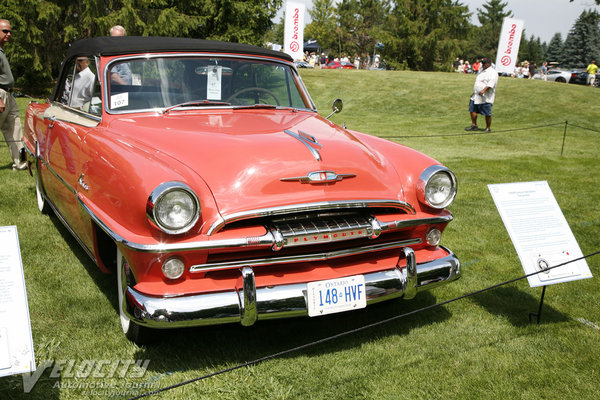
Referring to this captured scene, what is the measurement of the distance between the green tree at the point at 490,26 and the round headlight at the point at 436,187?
8673 cm

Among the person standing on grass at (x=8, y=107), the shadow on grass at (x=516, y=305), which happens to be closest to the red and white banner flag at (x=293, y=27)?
the person standing on grass at (x=8, y=107)

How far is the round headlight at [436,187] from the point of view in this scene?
10.2 ft

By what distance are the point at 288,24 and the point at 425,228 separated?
17332 millimetres

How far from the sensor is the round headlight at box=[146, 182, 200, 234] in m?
2.40

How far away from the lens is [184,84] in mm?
3758

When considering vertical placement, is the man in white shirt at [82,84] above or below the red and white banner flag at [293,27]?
below

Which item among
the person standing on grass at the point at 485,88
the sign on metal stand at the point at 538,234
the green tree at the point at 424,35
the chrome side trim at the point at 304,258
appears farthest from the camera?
the green tree at the point at 424,35

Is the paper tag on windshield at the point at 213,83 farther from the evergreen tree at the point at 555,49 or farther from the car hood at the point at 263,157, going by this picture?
the evergreen tree at the point at 555,49

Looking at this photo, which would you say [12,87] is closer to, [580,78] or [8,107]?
[8,107]

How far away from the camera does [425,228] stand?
10.3 ft

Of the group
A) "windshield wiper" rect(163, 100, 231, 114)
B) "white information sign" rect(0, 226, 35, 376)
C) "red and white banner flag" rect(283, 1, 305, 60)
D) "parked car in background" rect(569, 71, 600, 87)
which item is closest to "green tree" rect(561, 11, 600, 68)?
"parked car in background" rect(569, 71, 600, 87)

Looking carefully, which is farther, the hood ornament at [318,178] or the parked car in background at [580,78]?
the parked car in background at [580,78]

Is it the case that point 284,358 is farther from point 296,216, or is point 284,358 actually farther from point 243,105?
point 243,105

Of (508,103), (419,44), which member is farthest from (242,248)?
(419,44)
